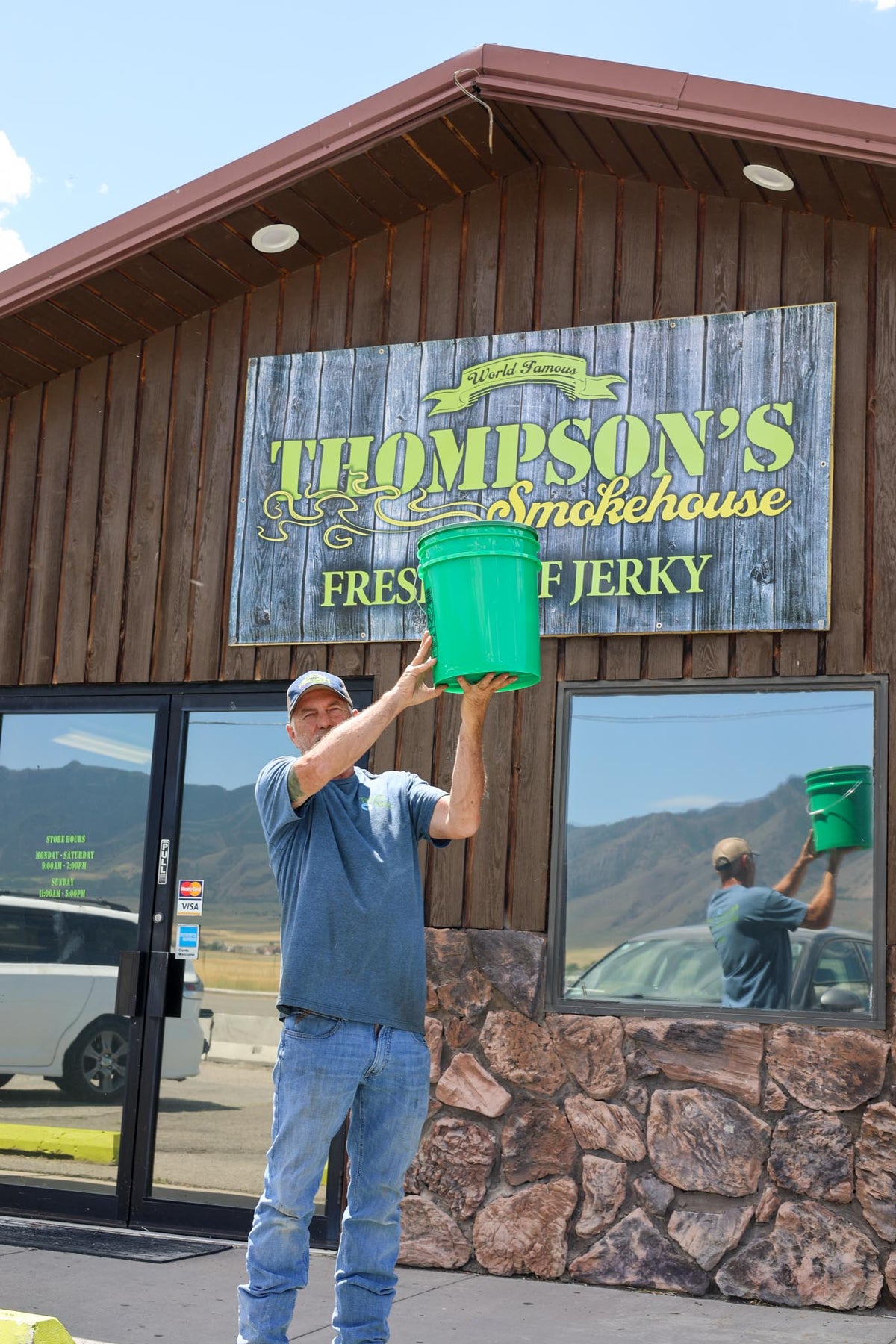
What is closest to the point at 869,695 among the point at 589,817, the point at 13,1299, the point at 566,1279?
the point at 589,817

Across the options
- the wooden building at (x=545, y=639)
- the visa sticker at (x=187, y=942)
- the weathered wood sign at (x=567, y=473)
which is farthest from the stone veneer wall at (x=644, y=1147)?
the weathered wood sign at (x=567, y=473)

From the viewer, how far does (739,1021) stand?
5.85 metres

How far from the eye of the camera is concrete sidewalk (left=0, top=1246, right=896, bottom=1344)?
5016mm

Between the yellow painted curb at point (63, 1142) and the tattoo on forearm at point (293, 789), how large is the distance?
141 inches

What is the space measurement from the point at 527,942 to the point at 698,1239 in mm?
1349

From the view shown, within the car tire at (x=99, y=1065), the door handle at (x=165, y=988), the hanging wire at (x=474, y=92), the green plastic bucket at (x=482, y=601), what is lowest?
the car tire at (x=99, y=1065)

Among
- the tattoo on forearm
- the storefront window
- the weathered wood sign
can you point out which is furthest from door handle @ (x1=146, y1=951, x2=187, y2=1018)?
the tattoo on forearm

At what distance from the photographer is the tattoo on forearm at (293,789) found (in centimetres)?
408

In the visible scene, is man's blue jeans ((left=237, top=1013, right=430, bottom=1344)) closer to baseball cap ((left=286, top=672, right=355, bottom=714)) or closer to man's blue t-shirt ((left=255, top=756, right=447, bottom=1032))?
man's blue t-shirt ((left=255, top=756, right=447, bottom=1032))

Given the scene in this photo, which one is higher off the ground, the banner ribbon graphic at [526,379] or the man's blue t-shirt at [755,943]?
the banner ribbon graphic at [526,379]

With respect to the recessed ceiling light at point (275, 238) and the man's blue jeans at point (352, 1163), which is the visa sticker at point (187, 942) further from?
the recessed ceiling light at point (275, 238)

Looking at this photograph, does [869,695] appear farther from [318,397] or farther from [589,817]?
[318,397]

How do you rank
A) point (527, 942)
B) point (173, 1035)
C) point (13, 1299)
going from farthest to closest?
point (173, 1035) → point (527, 942) → point (13, 1299)

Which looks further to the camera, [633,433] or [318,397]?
[318,397]
